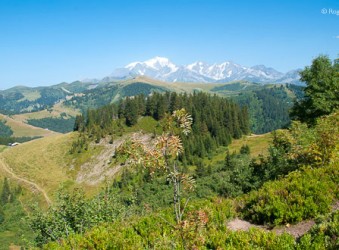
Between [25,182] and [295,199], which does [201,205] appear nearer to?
[295,199]

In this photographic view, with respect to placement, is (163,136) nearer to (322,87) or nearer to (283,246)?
(283,246)

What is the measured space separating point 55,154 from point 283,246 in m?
163

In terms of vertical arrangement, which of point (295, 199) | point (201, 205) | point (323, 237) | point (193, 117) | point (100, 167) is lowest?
point (100, 167)

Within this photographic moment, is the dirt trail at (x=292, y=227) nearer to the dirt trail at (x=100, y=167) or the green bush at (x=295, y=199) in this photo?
the green bush at (x=295, y=199)

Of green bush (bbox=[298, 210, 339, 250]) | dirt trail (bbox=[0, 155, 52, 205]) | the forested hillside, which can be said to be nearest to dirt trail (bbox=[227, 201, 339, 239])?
green bush (bbox=[298, 210, 339, 250])

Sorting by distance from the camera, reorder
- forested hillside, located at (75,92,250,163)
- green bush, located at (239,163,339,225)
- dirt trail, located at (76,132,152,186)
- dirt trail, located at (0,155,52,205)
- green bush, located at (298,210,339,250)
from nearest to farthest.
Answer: green bush, located at (298,210,339,250) < green bush, located at (239,163,339,225) < dirt trail, located at (0,155,52,205) < dirt trail, located at (76,132,152,186) < forested hillside, located at (75,92,250,163)

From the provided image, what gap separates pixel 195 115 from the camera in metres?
156

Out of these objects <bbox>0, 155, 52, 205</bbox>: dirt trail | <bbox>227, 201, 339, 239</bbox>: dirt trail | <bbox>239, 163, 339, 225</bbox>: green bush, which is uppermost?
<bbox>239, 163, 339, 225</bbox>: green bush

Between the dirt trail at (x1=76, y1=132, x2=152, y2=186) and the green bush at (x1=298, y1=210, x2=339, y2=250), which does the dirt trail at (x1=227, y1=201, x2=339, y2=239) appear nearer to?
the green bush at (x1=298, y1=210, x2=339, y2=250)

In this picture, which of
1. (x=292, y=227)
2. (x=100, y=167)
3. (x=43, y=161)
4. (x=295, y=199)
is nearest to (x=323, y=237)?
(x=292, y=227)

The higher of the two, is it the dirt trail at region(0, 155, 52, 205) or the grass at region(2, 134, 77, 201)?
the grass at region(2, 134, 77, 201)

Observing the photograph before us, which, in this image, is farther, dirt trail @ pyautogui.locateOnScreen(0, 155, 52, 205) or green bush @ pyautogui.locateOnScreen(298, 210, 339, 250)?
dirt trail @ pyautogui.locateOnScreen(0, 155, 52, 205)

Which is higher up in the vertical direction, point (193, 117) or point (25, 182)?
point (193, 117)

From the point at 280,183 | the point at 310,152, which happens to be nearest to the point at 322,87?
the point at 310,152
